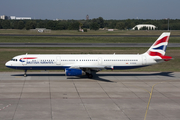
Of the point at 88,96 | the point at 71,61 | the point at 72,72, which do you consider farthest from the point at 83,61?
the point at 88,96

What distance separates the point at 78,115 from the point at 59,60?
60.9 feet

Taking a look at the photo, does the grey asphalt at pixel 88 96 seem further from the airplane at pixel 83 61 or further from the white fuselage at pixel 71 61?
the white fuselage at pixel 71 61

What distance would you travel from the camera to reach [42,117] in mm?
23141

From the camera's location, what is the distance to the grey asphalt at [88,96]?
2417 cm

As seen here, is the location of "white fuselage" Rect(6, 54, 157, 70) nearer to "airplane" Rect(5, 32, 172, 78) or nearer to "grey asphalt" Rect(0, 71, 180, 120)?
"airplane" Rect(5, 32, 172, 78)

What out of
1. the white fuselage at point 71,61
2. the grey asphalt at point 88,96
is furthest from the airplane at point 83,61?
the grey asphalt at point 88,96

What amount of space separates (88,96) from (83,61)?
11.9m

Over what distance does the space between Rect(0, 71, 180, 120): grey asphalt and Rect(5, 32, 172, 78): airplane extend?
186cm

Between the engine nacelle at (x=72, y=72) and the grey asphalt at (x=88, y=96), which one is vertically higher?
the engine nacelle at (x=72, y=72)

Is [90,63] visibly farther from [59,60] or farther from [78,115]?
[78,115]

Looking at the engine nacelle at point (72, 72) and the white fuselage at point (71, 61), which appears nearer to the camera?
the engine nacelle at point (72, 72)

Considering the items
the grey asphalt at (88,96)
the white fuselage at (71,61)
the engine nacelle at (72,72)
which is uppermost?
the white fuselage at (71,61)

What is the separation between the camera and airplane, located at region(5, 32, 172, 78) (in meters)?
41.1

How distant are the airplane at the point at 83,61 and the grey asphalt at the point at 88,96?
1861 millimetres
